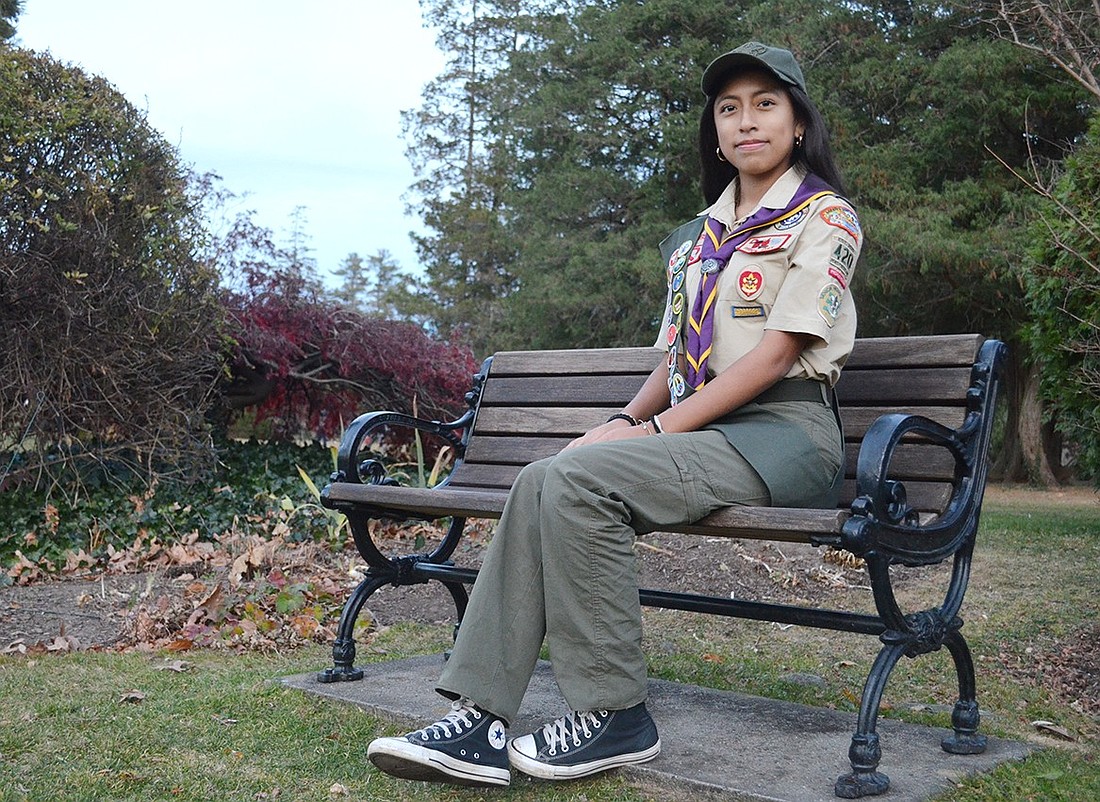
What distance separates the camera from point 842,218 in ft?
8.73

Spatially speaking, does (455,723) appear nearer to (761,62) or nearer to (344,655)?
(344,655)

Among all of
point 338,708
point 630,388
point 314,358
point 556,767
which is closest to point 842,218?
point 630,388

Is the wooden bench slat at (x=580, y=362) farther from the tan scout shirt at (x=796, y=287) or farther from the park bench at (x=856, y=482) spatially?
the tan scout shirt at (x=796, y=287)

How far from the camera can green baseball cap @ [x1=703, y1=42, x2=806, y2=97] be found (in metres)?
2.68

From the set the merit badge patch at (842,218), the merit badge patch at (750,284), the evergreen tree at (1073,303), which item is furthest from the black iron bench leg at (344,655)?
the evergreen tree at (1073,303)

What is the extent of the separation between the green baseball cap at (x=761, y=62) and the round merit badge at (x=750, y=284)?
1.54ft

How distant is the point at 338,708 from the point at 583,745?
3.26 ft

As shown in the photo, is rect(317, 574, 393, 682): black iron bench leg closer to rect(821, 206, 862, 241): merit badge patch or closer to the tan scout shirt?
the tan scout shirt

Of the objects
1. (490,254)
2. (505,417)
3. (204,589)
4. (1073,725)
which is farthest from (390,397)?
(490,254)

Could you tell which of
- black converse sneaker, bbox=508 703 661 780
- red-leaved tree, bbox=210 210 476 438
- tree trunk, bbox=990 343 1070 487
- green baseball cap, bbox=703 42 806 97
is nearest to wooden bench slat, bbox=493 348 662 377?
green baseball cap, bbox=703 42 806 97

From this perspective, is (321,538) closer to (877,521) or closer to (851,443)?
(851,443)

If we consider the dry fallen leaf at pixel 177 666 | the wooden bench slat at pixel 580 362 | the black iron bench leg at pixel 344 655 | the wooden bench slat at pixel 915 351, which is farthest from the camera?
the dry fallen leaf at pixel 177 666

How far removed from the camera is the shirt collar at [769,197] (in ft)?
8.95

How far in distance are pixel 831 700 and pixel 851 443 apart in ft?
2.90
